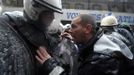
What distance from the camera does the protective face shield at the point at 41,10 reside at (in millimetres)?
1922

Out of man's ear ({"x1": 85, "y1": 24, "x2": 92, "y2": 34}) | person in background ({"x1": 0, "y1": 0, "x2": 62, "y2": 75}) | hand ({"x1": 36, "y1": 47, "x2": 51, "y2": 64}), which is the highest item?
person in background ({"x1": 0, "y1": 0, "x2": 62, "y2": 75})

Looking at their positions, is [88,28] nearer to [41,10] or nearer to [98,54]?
[98,54]

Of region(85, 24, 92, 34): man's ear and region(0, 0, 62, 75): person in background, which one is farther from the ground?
region(0, 0, 62, 75): person in background

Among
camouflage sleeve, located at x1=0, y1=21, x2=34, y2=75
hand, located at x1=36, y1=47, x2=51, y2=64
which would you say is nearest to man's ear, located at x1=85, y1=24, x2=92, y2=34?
hand, located at x1=36, y1=47, x2=51, y2=64

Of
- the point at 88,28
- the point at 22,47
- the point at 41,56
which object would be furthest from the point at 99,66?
the point at 22,47

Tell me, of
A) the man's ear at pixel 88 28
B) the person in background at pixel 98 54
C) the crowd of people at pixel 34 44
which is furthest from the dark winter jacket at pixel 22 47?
the man's ear at pixel 88 28

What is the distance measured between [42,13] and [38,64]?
0.23 meters

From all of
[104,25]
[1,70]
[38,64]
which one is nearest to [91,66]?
[38,64]

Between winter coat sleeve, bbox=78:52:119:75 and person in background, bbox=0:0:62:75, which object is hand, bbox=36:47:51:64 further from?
winter coat sleeve, bbox=78:52:119:75

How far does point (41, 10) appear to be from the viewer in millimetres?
1932

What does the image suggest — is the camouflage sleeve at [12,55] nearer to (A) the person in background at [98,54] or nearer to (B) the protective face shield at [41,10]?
(B) the protective face shield at [41,10]

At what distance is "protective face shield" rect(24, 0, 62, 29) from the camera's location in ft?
6.31

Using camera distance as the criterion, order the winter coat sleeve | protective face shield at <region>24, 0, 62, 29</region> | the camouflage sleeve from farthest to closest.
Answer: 1. the winter coat sleeve
2. protective face shield at <region>24, 0, 62, 29</region>
3. the camouflage sleeve

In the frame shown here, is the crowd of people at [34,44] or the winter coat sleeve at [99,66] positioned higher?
the crowd of people at [34,44]
